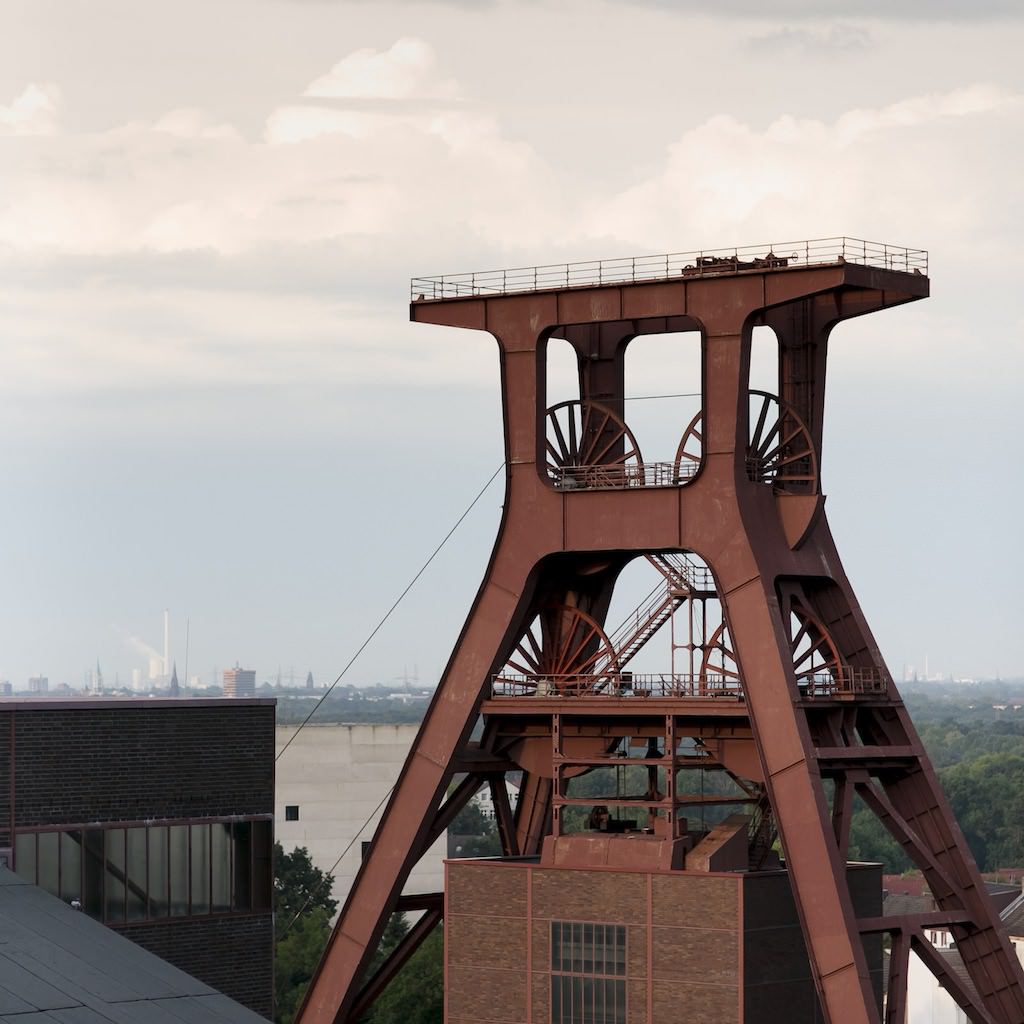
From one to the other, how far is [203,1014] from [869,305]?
930 inches

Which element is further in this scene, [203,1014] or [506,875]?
[506,875]

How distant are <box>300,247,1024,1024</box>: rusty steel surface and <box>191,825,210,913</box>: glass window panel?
300 cm

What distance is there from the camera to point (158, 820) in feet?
166

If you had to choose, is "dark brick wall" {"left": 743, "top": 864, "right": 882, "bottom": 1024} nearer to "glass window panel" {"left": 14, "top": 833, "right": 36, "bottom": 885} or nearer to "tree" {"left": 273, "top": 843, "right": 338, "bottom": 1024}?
"glass window panel" {"left": 14, "top": 833, "right": 36, "bottom": 885}

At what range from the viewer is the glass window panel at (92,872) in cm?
4919

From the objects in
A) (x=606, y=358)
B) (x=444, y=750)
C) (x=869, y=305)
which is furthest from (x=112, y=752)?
(x=869, y=305)

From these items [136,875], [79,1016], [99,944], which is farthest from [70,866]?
[79,1016]

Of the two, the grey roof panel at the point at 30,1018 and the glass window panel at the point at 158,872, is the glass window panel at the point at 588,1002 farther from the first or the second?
the grey roof panel at the point at 30,1018

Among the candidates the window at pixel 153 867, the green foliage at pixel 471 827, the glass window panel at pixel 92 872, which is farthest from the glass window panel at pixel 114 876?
the green foliage at pixel 471 827

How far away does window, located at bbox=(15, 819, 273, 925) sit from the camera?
160 ft

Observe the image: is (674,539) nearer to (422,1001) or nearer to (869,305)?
(869,305)

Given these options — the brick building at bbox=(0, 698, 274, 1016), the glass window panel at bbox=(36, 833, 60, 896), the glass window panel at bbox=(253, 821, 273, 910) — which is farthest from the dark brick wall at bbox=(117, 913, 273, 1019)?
the glass window panel at bbox=(36, 833, 60, 896)

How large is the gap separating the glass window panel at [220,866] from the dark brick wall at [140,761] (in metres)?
0.38

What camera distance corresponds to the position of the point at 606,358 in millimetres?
53500
